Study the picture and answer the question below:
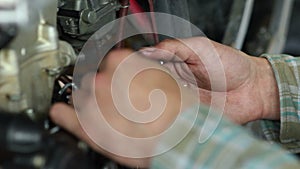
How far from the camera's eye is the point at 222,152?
0.55 metres

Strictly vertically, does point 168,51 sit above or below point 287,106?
above

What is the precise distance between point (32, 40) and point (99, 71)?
0.13 meters

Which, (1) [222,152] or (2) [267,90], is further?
(2) [267,90]

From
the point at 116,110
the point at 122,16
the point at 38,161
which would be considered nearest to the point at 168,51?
the point at 122,16

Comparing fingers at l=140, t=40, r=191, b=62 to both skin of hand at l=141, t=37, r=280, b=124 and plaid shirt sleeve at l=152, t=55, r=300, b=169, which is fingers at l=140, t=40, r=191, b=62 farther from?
plaid shirt sleeve at l=152, t=55, r=300, b=169

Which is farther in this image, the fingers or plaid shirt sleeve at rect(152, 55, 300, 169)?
the fingers

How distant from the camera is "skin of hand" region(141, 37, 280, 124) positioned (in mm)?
865

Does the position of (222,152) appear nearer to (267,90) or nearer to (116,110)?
(116,110)

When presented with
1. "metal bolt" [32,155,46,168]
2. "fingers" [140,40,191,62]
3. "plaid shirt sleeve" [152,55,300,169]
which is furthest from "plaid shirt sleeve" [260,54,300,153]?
"metal bolt" [32,155,46,168]

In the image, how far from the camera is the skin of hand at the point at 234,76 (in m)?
0.87

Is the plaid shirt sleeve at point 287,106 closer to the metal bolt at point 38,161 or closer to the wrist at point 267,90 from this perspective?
the wrist at point 267,90

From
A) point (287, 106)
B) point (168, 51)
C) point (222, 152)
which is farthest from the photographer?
point (287, 106)

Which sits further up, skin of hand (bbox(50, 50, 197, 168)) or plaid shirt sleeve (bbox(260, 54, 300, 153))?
skin of hand (bbox(50, 50, 197, 168))

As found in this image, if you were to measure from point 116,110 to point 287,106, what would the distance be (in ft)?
1.29
